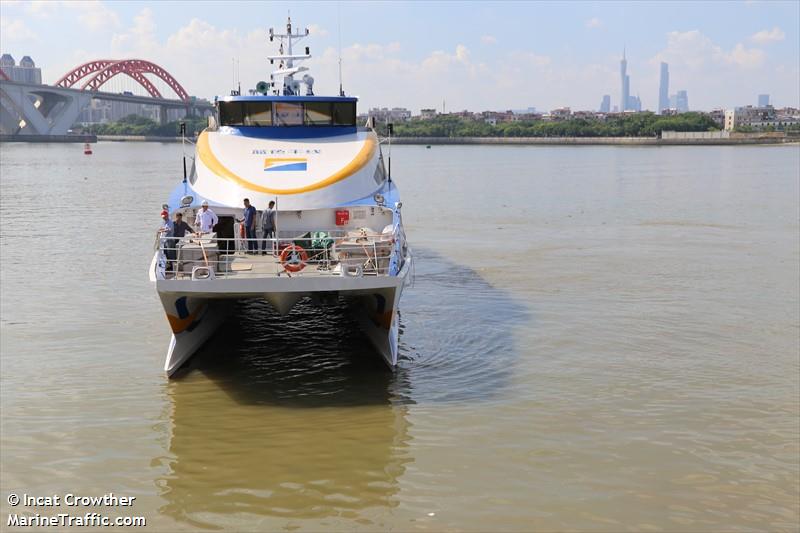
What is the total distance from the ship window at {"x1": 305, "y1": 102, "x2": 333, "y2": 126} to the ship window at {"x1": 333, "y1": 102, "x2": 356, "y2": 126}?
0.41 feet

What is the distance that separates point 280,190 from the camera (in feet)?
43.1

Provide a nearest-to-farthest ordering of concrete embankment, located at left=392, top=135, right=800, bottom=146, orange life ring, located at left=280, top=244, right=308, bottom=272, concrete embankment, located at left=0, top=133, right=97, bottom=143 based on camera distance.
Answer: orange life ring, located at left=280, top=244, right=308, bottom=272 < concrete embankment, located at left=0, top=133, right=97, bottom=143 < concrete embankment, located at left=392, top=135, right=800, bottom=146

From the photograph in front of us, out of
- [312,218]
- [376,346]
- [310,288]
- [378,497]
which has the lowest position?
[378,497]

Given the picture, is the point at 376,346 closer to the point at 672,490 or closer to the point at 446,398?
the point at 446,398

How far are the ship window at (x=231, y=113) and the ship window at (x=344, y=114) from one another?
1.85 meters

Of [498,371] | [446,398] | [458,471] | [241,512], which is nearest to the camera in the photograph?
[241,512]

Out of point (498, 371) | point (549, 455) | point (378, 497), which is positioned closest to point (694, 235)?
point (498, 371)

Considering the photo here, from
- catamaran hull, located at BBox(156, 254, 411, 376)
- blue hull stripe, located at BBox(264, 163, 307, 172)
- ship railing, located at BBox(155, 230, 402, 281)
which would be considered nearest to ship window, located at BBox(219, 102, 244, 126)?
blue hull stripe, located at BBox(264, 163, 307, 172)

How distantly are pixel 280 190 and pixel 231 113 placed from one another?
12.9 feet

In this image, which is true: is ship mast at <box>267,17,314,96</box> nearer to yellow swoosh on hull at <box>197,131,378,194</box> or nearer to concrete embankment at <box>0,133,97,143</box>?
yellow swoosh on hull at <box>197,131,378,194</box>

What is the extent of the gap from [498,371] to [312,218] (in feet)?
12.4

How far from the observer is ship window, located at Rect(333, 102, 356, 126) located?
54.4 ft

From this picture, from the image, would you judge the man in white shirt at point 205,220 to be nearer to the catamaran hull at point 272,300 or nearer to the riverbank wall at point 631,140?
the catamaran hull at point 272,300

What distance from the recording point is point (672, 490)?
8.56m
